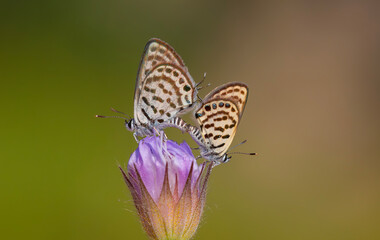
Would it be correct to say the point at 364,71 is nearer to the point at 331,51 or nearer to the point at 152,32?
the point at 331,51

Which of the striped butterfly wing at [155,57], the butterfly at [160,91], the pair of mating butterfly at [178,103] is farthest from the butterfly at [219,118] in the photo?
the striped butterfly wing at [155,57]

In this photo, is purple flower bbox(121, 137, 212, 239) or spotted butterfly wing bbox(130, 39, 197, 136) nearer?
purple flower bbox(121, 137, 212, 239)

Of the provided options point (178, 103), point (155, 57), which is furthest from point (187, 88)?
point (155, 57)

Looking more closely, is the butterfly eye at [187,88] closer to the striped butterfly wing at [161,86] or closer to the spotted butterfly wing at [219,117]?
the striped butterfly wing at [161,86]

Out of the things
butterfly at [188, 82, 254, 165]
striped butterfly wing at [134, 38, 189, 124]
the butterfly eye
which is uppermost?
striped butterfly wing at [134, 38, 189, 124]

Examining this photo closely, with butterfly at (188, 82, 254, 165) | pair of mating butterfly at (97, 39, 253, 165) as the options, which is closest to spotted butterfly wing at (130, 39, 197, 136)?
pair of mating butterfly at (97, 39, 253, 165)

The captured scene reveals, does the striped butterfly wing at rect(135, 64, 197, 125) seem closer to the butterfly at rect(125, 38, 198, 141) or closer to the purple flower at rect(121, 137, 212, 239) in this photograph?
the butterfly at rect(125, 38, 198, 141)
